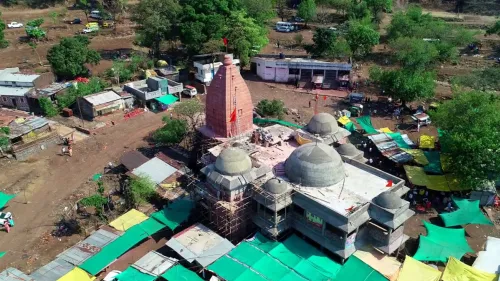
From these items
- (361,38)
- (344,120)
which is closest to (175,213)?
(344,120)

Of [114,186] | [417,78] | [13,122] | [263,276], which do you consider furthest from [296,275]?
[13,122]

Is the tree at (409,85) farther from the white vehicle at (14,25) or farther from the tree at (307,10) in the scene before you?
the white vehicle at (14,25)

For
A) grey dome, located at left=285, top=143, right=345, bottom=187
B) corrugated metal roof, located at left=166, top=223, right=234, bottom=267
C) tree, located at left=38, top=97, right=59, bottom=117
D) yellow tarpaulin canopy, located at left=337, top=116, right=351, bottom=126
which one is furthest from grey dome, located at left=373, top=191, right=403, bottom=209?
tree, located at left=38, top=97, right=59, bottom=117

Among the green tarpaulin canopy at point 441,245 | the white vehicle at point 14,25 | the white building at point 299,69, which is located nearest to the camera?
the green tarpaulin canopy at point 441,245

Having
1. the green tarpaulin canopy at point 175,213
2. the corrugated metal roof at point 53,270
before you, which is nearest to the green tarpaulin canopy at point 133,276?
the corrugated metal roof at point 53,270

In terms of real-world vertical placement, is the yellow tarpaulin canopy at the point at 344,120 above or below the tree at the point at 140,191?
above

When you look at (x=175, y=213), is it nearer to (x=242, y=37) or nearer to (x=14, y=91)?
(x=14, y=91)
